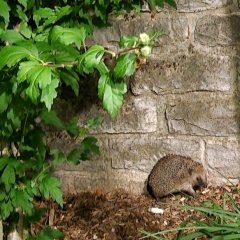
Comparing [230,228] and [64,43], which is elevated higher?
[64,43]

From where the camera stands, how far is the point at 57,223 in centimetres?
288

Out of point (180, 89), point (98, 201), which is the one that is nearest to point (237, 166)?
point (180, 89)

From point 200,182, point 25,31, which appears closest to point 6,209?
point 25,31

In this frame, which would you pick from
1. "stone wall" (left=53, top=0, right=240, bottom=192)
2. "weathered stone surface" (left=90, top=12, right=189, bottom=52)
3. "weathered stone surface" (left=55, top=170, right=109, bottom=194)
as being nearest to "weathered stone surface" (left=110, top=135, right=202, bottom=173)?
"stone wall" (left=53, top=0, right=240, bottom=192)

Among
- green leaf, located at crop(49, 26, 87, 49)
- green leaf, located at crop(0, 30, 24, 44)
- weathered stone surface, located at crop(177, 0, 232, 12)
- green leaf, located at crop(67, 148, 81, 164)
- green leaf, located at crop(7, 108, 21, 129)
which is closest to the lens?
green leaf, located at crop(49, 26, 87, 49)

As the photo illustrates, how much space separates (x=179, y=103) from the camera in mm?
2922

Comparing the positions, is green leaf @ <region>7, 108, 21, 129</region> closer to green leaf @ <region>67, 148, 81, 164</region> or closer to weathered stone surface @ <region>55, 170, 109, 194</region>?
green leaf @ <region>67, 148, 81, 164</region>

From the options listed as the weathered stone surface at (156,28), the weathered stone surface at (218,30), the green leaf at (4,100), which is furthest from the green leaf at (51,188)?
the weathered stone surface at (218,30)

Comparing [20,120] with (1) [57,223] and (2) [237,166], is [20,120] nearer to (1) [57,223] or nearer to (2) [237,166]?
(1) [57,223]

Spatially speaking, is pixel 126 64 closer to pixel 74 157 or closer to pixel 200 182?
pixel 74 157

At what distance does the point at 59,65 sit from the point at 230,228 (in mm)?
835

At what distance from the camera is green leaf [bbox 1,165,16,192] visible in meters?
2.17

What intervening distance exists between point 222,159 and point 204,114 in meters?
0.26

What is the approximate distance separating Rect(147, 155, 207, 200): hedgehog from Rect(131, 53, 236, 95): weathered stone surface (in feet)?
1.18
